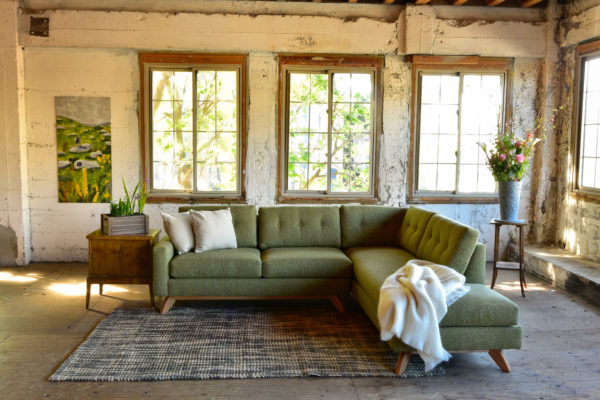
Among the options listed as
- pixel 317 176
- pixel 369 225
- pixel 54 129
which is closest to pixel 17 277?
pixel 54 129

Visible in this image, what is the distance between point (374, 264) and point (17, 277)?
174 inches

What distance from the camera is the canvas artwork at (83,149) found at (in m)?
7.57

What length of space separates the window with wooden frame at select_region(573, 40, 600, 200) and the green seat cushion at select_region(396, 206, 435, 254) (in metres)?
2.53

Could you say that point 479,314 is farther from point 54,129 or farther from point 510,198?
point 54,129

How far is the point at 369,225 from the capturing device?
6.40 m

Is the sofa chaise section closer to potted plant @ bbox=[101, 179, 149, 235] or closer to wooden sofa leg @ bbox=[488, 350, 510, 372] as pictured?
wooden sofa leg @ bbox=[488, 350, 510, 372]

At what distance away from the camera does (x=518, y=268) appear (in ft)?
21.0

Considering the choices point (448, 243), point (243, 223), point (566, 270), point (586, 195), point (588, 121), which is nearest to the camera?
point (448, 243)

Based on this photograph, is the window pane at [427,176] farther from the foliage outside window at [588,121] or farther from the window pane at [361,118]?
the foliage outside window at [588,121]

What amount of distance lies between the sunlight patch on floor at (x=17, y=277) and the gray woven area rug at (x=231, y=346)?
191 cm

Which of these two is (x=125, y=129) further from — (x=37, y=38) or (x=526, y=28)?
(x=526, y=28)

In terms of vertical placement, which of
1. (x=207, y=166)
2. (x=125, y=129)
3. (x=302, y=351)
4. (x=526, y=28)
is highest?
(x=526, y=28)

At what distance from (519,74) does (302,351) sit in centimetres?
540

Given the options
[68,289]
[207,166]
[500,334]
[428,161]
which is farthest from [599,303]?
[68,289]
